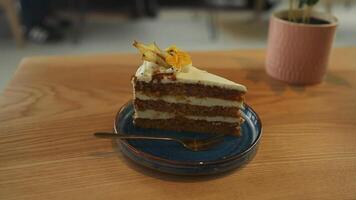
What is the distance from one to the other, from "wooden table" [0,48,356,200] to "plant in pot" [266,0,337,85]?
0.03m

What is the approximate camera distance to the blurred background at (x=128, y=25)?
7.45ft

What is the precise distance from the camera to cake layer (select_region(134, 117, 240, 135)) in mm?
701

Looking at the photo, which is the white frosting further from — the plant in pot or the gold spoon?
the plant in pot

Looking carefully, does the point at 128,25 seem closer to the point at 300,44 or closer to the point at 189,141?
the point at 300,44

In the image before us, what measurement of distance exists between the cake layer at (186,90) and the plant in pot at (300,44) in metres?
0.27

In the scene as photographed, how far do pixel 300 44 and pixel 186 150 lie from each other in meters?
0.43

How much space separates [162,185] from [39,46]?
2.00 metres

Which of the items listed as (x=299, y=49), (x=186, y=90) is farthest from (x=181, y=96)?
(x=299, y=49)

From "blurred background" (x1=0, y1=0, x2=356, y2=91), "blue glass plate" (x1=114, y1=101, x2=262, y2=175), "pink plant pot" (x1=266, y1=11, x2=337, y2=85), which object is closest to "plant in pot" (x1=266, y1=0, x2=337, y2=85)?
"pink plant pot" (x1=266, y1=11, x2=337, y2=85)

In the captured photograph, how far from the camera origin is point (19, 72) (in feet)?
3.00

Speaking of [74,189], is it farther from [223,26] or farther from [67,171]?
[223,26]

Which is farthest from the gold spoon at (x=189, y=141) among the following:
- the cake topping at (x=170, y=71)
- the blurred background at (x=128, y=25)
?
the blurred background at (x=128, y=25)

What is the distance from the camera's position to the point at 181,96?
69 centimetres

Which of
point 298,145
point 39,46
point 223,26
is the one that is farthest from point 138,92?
point 223,26
